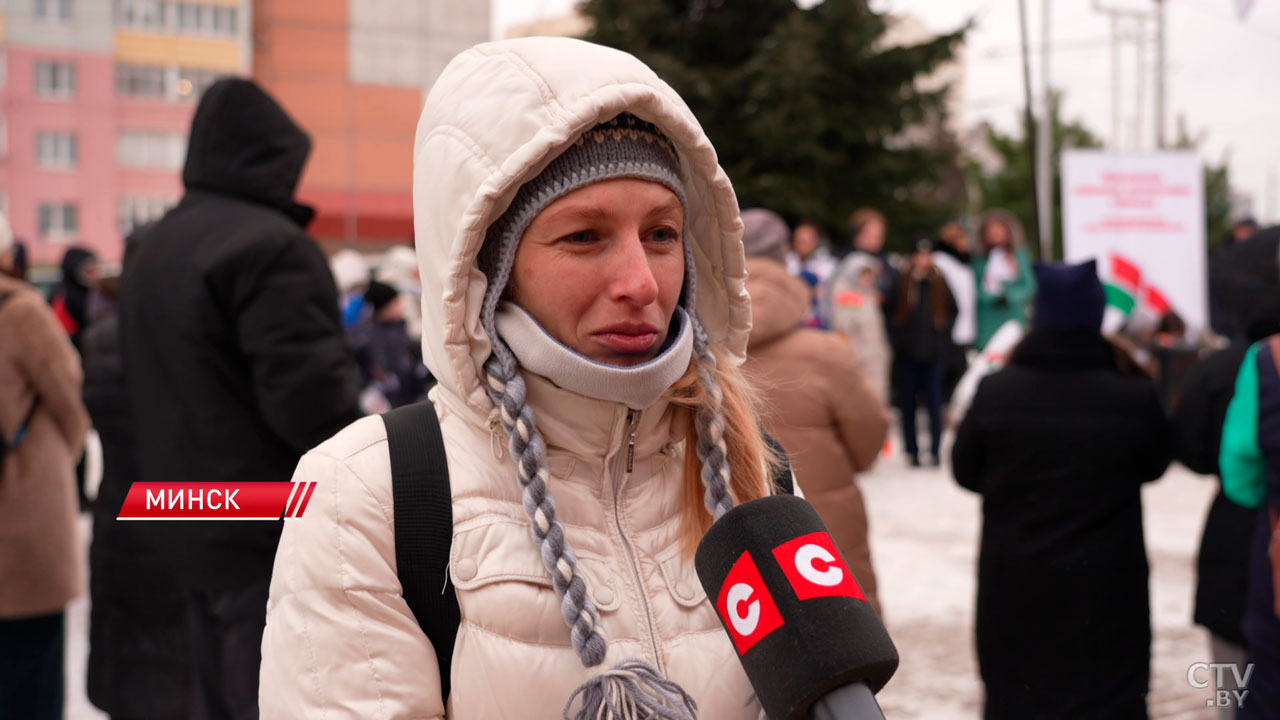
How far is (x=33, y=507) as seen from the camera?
4.62 m

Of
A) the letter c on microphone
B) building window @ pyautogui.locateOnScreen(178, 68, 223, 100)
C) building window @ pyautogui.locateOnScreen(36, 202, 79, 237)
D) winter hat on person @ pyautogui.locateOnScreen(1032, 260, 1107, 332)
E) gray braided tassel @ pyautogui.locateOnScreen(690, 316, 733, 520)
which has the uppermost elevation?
→ building window @ pyautogui.locateOnScreen(178, 68, 223, 100)

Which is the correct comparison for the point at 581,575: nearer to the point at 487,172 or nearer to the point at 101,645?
the point at 487,172

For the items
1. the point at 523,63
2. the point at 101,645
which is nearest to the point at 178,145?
the point at 101,645

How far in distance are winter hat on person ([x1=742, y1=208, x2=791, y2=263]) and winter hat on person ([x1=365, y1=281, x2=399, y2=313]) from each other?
15.2ft

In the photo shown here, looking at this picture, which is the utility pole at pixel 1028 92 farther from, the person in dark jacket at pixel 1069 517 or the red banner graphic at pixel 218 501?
the red banner graphic at pixel 218 501

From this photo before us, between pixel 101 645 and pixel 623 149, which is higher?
pixel 623 149

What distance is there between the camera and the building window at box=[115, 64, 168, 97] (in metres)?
36.0

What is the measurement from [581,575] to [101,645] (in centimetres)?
357

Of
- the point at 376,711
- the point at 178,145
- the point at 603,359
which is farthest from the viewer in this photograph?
the point at 178,145

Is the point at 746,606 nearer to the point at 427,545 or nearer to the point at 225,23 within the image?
the point at 427,545

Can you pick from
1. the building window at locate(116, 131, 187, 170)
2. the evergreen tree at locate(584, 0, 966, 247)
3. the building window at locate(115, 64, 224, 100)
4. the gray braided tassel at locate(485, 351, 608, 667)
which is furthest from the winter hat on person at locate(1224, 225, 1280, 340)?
the building window at locate(116, 131, 187, 170)

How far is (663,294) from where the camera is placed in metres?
1.89

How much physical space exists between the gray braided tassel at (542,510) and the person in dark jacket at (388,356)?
7001 millimetres

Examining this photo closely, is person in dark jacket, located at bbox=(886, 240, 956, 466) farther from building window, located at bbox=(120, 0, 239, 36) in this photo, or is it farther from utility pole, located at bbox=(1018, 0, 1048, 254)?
building window, located at bbox=(120, 0, 239, 36)
